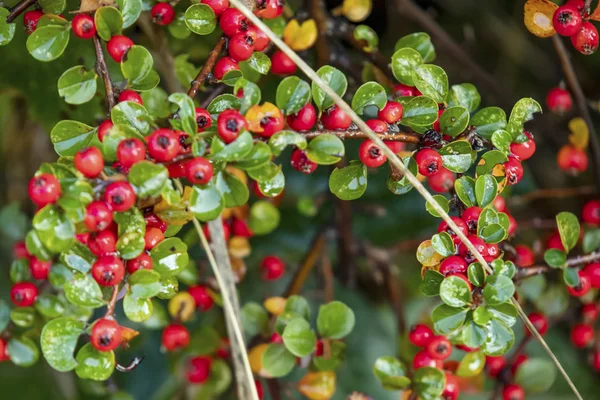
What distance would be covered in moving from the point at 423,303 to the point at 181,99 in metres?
0.84

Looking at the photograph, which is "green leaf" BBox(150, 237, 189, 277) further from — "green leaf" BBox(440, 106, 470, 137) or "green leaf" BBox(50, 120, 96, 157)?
"green leaf" BBox(440, 106, 470, 137)

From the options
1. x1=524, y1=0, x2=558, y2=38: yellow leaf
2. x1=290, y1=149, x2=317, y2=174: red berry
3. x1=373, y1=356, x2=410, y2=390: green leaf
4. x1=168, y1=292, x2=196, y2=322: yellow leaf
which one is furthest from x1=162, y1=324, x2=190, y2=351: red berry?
x1=524, y1=0, x2=558, y2=38: yellow leaf

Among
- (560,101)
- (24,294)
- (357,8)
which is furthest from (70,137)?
(560,101)

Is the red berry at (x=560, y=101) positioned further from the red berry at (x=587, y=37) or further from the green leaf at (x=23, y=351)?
the green leaf at (x=23, y=351)

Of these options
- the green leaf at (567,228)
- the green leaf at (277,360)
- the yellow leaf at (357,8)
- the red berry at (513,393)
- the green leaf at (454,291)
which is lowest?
the green leaf at (277,360)

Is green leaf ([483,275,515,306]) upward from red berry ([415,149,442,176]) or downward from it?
downward

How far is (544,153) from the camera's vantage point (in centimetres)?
123

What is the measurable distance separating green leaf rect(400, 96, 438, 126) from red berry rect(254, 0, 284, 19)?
0.18 meters

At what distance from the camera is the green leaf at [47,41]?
0.60 m

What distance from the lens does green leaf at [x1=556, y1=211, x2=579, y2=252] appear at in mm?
716

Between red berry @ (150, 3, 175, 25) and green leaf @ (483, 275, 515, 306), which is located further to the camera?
red berry @ (150, 3, 175, 25)

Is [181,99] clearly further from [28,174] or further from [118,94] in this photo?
[28,174]

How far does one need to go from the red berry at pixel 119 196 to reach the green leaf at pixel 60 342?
17 cm

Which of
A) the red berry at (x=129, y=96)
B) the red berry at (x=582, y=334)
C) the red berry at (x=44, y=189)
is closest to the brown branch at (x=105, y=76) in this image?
the red berry at (x=129, y=96)
